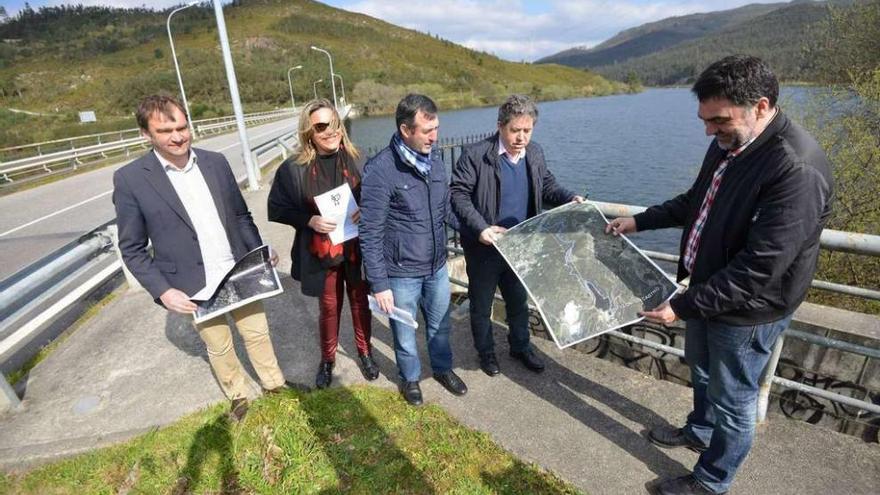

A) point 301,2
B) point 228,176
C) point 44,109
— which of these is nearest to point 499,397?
point 228,176

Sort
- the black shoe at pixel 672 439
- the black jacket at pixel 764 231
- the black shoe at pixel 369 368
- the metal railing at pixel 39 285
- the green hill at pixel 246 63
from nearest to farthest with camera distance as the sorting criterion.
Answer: the black jacket at pixel 764 231 < the black shoe at pixel 672 439 < the metal railing at pixel 39 285 < the black shoe at pixel 369 368 < the green hill at pixel 246 63

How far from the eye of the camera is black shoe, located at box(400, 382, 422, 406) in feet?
9.34

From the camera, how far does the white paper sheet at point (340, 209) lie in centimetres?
278

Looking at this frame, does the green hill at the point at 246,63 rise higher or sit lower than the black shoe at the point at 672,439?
higher

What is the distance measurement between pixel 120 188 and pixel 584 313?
2.52 meters

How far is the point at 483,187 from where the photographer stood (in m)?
2.71

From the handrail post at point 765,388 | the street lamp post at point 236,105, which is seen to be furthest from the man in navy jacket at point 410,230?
the street lamp post at point 236,105

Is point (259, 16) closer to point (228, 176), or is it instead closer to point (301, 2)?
point (301, 2)

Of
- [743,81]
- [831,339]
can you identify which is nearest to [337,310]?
[743,81]

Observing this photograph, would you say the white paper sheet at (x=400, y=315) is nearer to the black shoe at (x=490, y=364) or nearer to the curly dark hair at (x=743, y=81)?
the black shoe at (x=490, y=364)

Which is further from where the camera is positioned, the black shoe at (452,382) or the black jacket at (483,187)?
the black shoe at (452,382)

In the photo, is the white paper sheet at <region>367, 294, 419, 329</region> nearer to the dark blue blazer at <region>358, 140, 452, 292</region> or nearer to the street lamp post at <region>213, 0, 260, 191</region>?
the dark blue blazer at <region>358, 140, 452, 292</region>

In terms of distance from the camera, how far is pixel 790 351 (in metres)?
4.06

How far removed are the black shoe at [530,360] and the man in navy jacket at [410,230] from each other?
0.50 m
